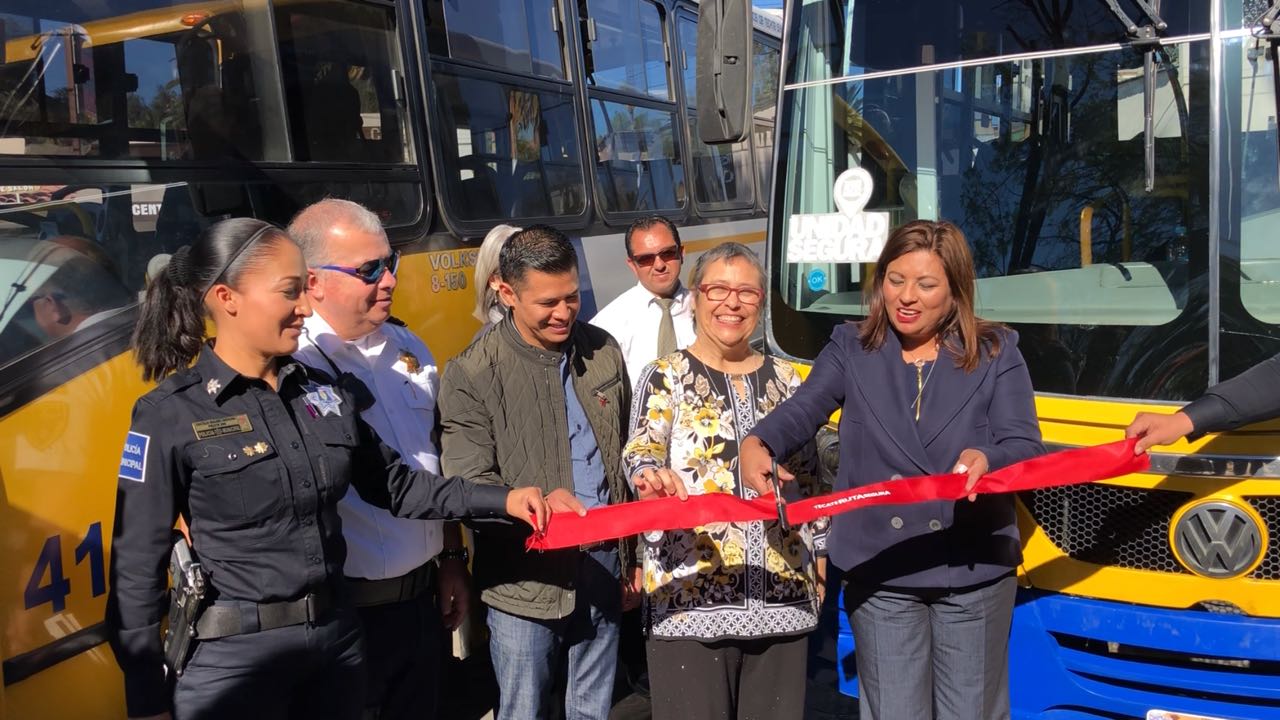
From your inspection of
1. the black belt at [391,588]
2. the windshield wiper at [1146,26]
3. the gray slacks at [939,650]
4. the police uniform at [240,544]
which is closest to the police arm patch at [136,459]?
the police uniform at [240,544]

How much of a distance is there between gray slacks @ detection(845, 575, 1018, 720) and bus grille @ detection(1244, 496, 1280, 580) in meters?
0.82

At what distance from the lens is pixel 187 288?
7.76 ft

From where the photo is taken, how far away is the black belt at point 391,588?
2920 mm

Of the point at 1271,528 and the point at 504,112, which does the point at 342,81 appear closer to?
the point at 504,112

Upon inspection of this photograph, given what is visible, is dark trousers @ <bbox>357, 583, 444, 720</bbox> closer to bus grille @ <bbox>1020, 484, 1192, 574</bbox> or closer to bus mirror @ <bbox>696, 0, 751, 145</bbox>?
bus grille @ <bbox>1020, 484, 1192, 574</bbox>

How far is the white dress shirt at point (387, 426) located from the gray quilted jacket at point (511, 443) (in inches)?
4.8

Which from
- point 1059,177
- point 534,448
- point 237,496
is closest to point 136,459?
point 237,496

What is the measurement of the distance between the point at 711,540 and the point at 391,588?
0.95 m

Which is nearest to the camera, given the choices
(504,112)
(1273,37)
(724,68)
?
(1273,37)

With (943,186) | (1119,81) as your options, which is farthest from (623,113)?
(1119,81)

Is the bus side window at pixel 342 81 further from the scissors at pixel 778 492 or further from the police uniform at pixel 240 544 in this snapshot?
the scissors at pixel 778 492

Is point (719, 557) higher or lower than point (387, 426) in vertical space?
lower

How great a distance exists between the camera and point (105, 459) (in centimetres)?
320

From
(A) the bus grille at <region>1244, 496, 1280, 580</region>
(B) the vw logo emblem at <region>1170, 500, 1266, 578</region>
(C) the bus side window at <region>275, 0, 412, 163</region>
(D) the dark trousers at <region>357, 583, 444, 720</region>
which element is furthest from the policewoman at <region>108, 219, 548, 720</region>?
(A) the bus grille at <region>1244, 496, 1280, 580</region>
